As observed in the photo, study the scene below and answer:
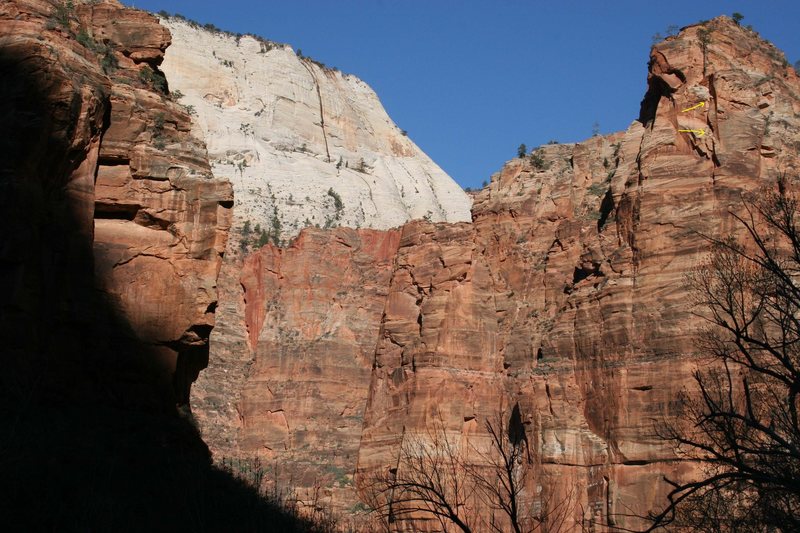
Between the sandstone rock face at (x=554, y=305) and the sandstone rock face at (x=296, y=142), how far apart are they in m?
15.1

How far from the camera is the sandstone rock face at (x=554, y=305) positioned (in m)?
67.2

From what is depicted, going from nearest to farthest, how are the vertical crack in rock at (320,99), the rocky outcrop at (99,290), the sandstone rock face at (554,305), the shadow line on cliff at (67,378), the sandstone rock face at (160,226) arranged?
1. the shadow line on cliff at (67,378)
2. the rocky outcrop at (99,290)
3. the sandstone rock face at (160,226)
4. the sandstone rock face at (554,305)
5. the vertical crack in rock at (320,99)

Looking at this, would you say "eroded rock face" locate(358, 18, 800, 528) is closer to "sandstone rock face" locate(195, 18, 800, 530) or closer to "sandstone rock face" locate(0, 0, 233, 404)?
"sandstone rock face" locate(195, 18, 800, 530)

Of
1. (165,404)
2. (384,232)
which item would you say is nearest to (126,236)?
(165,404)

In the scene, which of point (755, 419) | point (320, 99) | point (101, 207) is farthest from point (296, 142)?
point (755, 419)

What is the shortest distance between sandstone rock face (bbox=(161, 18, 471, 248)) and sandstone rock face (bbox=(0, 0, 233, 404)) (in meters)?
73.1

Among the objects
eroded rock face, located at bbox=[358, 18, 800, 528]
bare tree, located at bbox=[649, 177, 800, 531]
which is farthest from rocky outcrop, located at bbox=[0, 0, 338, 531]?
eroded rock face, located at bbox=[358, 18, 800, 528]

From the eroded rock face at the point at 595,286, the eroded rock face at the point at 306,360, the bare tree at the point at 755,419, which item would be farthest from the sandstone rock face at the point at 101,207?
the eroded rock face at the point at 306,360

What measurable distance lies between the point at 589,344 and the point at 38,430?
50199 mm

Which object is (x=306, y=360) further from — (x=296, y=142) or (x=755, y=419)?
(x=755, y=419)

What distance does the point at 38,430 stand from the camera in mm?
23750

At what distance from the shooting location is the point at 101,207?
91.7 feet

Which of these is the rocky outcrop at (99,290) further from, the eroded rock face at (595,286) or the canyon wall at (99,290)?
the eroded rock face at (595,286)

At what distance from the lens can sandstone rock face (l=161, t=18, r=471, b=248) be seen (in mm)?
112250
